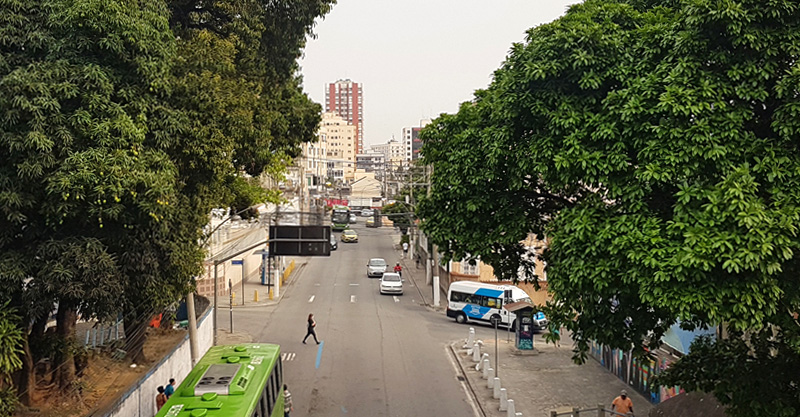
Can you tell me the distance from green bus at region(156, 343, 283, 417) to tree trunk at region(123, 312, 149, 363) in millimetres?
5427

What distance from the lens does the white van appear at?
29.5 meters

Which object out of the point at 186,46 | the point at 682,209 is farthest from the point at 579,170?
the point at 186,46

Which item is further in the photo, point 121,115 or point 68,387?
point 68,387

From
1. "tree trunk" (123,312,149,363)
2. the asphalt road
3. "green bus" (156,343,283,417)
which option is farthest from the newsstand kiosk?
"tree trunk" (123,312,149,363)

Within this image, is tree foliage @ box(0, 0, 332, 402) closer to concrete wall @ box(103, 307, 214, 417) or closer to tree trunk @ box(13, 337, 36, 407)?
tree trunk @ box(13, 337, 36, 407)

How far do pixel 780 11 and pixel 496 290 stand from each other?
879 inches

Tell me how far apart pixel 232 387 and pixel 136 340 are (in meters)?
8.79

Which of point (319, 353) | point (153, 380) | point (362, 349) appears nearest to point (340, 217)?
point (362, 349)

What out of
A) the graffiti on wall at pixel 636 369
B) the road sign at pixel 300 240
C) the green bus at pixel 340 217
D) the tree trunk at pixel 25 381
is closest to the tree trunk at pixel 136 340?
the tree trunk at pixel 25 381

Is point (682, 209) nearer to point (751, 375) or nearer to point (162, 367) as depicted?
point (751, 375)

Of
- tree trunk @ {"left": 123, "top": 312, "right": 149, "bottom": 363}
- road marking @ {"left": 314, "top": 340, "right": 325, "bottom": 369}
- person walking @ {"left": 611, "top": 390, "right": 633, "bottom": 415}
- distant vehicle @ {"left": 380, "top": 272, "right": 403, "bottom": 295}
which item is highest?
tree trunk @ {"left": 123, "top": 312, "right": 149, "bottom": 363}

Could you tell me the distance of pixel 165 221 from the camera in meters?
11.9

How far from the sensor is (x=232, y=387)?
455 inches

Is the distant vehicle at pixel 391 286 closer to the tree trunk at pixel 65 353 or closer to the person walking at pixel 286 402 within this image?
the person walking at pixel 286 402
